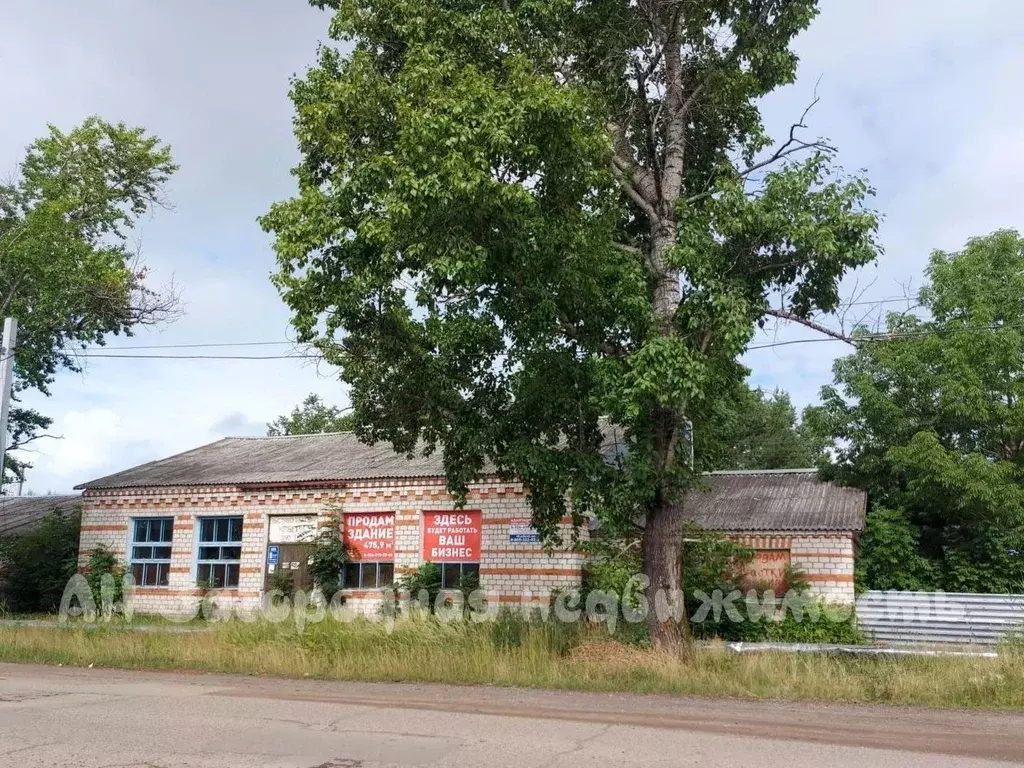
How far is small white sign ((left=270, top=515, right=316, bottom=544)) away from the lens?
74.1 ft

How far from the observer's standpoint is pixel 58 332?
2394 centimetres

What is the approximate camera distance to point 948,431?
1953 cm

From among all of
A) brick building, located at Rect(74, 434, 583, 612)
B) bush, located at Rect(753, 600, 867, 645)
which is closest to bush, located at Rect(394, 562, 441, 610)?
brick building, located at Rect(74, 434, 583, 612)

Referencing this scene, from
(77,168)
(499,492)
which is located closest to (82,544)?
(77,168)

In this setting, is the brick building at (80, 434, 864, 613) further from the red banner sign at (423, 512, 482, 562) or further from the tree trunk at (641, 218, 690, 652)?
the tree trunk at (641, 218, 690, 652)

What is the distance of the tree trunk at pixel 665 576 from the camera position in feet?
44.5

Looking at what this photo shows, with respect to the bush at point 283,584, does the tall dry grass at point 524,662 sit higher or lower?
lower

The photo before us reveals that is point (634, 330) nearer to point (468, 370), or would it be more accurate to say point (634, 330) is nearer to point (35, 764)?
point (468, 370)

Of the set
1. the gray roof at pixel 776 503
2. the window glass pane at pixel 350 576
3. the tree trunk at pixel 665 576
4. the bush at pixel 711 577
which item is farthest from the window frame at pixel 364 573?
the tree trunk at pixel 665 576

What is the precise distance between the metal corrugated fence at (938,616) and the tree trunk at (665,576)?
258 inches

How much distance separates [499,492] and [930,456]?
29.4 ft

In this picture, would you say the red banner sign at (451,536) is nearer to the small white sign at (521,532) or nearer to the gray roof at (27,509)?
the small white sign at (521,532)

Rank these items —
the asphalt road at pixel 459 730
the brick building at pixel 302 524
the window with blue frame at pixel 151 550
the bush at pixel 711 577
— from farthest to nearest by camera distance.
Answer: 1. the window with blue frame at pixel 151 550
2. the brick building at pixel 302 524
3. the bush at pixel 711 577
4. the asphalt road at pixel 459 730

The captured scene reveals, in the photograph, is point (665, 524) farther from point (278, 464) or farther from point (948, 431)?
point (278, 464)
